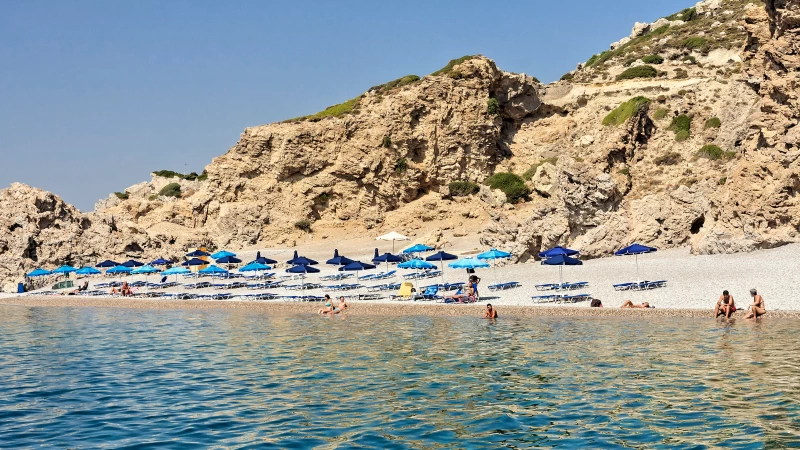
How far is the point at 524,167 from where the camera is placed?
59.9 m

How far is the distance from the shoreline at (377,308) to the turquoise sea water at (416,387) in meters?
0.88


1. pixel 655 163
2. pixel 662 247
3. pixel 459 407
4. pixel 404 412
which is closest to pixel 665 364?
pixel 459 407

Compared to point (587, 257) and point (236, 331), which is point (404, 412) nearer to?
point (236, 331)

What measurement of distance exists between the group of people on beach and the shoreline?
0.93 ft

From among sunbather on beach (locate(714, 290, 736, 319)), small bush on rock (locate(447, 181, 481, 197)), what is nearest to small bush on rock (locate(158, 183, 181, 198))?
small bush on rock (locate(447, 181, 481, 197))

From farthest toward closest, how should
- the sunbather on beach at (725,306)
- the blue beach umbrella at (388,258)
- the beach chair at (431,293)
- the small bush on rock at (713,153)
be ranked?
the small bush on rock at (713,153) → the blue beach umbrella at (388,258) → the beach chair at (431,293) → the sunbather on beach at (725,306)

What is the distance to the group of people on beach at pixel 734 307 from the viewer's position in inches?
805

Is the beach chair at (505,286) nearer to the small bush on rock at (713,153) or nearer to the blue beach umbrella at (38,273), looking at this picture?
the small bush on rock at (713,153)

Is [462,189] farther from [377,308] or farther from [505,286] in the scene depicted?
[377,308]

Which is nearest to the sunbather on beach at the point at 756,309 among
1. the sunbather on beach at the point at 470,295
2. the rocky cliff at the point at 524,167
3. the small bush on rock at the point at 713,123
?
the rocky cliff at the point at 524,167

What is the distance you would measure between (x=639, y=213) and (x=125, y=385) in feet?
83.6

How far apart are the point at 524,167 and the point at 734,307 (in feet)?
130

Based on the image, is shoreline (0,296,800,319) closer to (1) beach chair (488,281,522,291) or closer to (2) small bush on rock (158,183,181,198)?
(1) beach chair (488,281,522,291)

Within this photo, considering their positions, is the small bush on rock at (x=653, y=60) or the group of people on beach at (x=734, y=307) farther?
the small bush on rock at (x=653, y=60)
